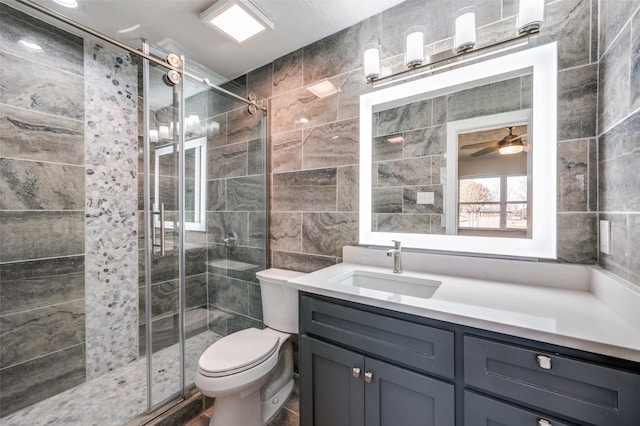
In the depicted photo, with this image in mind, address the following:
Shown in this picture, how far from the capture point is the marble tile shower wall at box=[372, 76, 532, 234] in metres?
1.37

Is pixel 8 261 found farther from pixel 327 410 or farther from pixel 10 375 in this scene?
pixel 327 410

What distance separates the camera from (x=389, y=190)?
5.26 feet

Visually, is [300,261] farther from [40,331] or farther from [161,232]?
[40,331]

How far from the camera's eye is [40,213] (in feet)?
5.30

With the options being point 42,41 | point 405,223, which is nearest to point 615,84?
point 405,223

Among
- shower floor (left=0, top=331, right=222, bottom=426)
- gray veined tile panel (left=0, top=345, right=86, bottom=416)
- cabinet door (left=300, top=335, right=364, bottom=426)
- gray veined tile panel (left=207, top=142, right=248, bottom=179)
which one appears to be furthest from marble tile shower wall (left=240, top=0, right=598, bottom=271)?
gray veined tile panel (left=0, top=345, right=86, bottom=416)

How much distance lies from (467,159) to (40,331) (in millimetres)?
2755

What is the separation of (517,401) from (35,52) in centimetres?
293

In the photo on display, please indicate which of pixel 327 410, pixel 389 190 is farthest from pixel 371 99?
pixel 327 410

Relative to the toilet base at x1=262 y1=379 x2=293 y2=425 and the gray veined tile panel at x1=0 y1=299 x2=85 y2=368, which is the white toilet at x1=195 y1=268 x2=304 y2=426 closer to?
the toilet base at x1=262 y1=379 x2=293 y2=425

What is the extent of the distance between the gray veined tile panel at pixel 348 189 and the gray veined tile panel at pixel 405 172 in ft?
0.52

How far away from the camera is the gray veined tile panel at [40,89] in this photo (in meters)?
1.51

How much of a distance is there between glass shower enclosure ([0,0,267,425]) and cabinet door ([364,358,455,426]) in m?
1.24

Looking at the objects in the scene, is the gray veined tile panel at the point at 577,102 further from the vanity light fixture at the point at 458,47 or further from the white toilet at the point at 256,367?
the white toilet at the point at 256,367
